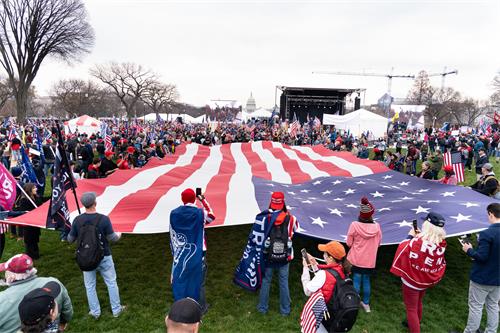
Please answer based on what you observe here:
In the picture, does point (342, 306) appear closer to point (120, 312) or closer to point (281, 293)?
point (281, 293)

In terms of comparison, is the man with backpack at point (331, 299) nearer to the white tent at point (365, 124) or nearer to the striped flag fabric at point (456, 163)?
the striped flag fabric at point (456, 163)

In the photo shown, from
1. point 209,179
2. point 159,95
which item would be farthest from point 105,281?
point 159,95

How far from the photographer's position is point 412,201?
528 centimetres

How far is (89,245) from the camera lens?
11.4 feet

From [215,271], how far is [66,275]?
236 centimetres

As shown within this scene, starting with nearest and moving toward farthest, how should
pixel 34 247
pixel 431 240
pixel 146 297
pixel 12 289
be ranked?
pixel 12 289 → pixel 431 240 → pixel 146 297 → pixel 34 247

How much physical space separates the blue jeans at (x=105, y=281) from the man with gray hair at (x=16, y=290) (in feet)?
4.14

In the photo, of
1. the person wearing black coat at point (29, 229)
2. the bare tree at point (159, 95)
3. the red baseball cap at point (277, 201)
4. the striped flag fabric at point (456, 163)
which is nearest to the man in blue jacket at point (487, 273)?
the red baseball cap at point (277, 201)

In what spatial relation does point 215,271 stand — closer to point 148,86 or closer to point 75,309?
point 75,309

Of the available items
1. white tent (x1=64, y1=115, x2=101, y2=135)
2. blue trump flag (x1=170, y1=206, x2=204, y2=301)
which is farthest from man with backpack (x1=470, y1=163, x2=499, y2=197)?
white tent (x1=64, y1=115, x2=101, y2=135)

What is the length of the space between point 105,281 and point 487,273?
13.9 ft

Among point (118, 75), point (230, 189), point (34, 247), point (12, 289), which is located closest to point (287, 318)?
point (230, 189)

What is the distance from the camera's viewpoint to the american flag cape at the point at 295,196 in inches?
177

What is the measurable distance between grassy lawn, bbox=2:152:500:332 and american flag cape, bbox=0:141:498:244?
987mm
